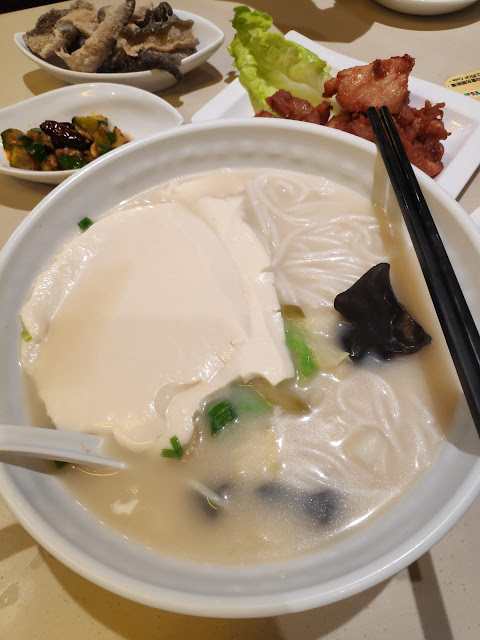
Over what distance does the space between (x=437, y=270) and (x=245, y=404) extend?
2.28 ft

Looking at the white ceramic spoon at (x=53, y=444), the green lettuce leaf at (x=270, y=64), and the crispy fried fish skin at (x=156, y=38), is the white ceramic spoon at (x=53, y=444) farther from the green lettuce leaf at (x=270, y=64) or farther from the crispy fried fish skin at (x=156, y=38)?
the crispy fried fish skin at (x=156, y=38)

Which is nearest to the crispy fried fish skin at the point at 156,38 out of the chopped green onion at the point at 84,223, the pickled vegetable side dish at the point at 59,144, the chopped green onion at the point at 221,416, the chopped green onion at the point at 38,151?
Result: the pickled vegetable side dish at the point at 59,144

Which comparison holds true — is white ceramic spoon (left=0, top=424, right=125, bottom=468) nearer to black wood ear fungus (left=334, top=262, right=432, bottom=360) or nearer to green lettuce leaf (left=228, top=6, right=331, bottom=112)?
black wood ear fungus (left=334, top=262, right=432, bottom=360)

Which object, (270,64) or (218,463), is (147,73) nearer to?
(270,64)

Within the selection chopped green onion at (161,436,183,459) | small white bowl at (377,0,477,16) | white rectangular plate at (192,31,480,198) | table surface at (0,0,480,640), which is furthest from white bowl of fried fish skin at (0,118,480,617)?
small white bowl at (377,0,477,16)

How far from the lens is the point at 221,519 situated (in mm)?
1205

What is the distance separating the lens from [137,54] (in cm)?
Result: 282

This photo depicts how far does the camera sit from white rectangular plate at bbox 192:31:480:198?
218 cm

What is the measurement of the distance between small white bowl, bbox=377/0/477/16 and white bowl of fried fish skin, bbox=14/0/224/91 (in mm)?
1369

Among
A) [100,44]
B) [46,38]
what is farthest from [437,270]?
[46,38]

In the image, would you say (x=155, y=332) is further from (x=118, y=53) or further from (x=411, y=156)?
(x=118, y=53)

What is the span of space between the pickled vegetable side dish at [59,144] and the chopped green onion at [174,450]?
1751 mm

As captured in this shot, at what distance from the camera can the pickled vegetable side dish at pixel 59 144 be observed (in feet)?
7.69

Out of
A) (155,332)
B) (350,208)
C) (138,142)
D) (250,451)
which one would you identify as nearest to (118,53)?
(138,142)
